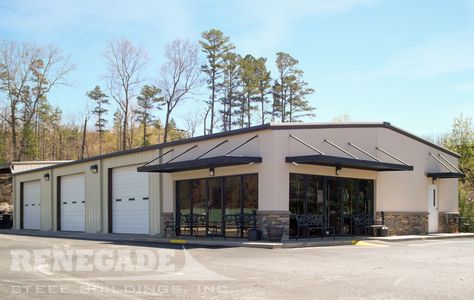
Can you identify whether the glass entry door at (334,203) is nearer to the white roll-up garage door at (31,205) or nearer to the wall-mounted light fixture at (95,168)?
the wall-mounted light fixture at (95,168)

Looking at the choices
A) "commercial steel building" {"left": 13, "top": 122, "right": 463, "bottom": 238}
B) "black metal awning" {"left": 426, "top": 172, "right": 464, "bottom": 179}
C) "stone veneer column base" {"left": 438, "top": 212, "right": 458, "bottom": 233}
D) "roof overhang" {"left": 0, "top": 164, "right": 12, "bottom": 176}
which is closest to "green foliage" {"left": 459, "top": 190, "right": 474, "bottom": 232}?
"commercial steel building" {"left": 13, "top": 122, "right": 463, "bottom": 238}

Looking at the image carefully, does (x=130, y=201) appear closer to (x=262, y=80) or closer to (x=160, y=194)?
(x=160, y=194)

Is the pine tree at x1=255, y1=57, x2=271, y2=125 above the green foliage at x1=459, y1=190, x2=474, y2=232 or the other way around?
above

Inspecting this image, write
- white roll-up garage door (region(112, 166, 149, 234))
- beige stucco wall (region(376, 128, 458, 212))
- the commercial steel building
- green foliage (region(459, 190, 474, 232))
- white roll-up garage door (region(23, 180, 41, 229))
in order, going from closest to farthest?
the commercial steel building → beige stucco wall (region(376, 128, 458, 212)) → white roll-up garage door (region(112, 166, 149, 234)) → green foliage (region(459, 190, 474, 232)) → white roll-up garage door (region(23, 180, 41, 229))

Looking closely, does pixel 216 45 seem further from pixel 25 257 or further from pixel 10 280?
pixel 10 280

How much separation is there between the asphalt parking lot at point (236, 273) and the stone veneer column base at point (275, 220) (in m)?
2.68

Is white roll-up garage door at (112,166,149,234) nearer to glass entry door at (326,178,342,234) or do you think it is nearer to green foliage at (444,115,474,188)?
glass entry door at (326,178,342,234)

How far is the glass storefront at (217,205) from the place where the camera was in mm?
20130

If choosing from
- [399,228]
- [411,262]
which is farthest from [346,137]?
[411,262]

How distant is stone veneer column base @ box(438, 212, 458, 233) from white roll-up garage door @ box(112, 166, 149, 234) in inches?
538

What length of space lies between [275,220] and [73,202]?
15.4m

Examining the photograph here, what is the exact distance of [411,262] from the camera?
1320 cm

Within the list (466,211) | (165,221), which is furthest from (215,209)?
(466,211)

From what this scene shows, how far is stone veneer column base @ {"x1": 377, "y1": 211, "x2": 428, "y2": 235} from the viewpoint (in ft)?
74.8
